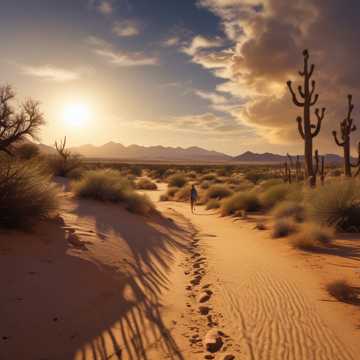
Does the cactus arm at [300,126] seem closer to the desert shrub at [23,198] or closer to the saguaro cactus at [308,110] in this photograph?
the saguaro cactus at [308,110]

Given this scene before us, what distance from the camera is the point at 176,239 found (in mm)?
11680

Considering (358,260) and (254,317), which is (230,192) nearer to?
(358,260)

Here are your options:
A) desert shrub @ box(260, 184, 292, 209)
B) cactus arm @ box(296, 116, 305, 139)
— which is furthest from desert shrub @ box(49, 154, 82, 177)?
cactus arm @ box(296, 116, 305, 139)

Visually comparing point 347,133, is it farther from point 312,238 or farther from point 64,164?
point 64,164

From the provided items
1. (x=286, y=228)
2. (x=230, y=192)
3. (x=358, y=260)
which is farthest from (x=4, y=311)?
(x=230, y=192)

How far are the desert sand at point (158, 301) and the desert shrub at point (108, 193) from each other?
475 cm

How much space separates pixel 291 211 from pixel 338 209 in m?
2.47

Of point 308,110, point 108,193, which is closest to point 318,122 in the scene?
point 308,110

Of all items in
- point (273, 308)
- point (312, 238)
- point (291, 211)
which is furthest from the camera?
point (291, 211)

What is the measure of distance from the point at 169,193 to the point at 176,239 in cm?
1778

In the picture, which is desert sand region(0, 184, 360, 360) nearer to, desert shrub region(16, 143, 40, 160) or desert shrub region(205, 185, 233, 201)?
desert shrub region(205, 185, 233, 201)

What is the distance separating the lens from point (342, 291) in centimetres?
608

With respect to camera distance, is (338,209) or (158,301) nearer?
(158,301)

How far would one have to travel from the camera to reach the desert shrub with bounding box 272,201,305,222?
13820mm
